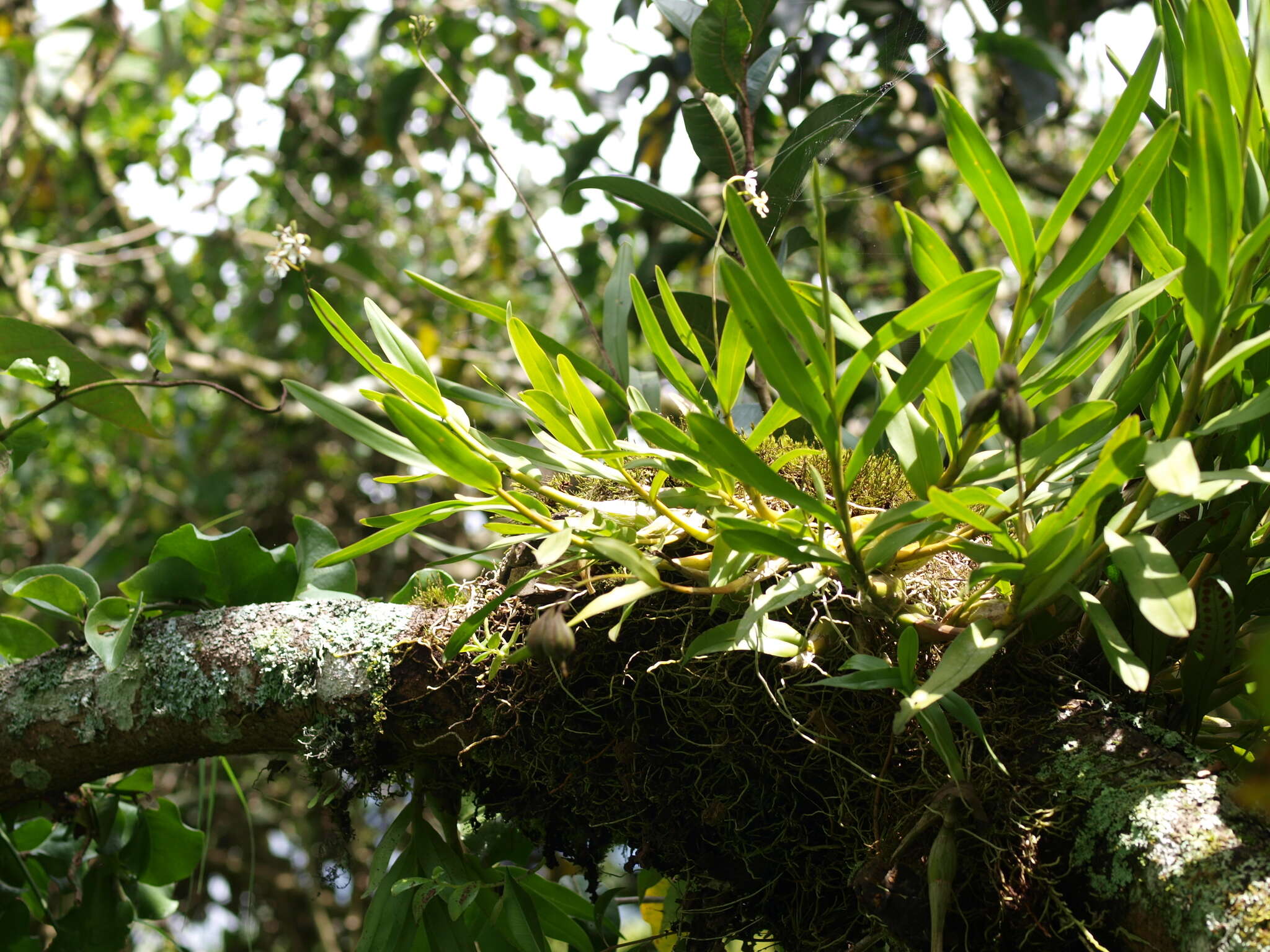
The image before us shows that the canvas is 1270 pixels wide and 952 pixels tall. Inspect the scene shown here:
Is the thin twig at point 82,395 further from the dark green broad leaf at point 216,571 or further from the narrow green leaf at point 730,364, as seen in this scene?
the narrow green leaf at point 730,364

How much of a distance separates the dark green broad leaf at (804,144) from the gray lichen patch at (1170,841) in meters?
0.48

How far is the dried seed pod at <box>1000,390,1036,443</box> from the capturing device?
0.48 m

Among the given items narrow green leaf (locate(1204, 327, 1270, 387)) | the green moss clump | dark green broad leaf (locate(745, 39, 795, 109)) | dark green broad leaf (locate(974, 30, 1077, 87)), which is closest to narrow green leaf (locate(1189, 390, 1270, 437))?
narrow green leaf (locate(1204, 327, 1270, 387))

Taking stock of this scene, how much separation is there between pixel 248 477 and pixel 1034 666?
2.76 meters

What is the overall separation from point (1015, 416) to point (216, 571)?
718 mm

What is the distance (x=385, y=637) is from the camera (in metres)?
0.77

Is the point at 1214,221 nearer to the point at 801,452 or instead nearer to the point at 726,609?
the point at 801,452

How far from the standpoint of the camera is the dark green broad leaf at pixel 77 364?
0.90 m

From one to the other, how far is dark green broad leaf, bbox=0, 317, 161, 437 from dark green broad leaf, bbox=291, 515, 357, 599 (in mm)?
212

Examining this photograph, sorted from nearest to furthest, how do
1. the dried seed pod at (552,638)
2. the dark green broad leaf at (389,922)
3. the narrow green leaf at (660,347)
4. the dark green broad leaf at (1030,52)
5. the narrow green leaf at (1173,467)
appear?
the narrow green leaf at (1173,467), the dried seed pod at (552,638), the narrow green leaf at (660,347), the dark green broad leaf at (389,922), the dark green broad leaf at (1030,52)

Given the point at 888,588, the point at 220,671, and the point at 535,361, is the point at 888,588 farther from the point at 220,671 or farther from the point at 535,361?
the point at 220,671

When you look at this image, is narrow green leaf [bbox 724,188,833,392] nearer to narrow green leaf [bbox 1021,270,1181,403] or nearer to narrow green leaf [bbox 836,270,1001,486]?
narrow green leaf [bbox 836,270,1001,486]

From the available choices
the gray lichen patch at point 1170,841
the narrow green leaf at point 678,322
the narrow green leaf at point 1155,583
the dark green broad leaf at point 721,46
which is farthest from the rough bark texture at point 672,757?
the dark green broad leaf at point 721,46

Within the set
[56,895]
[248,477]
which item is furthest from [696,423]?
[248,477]
